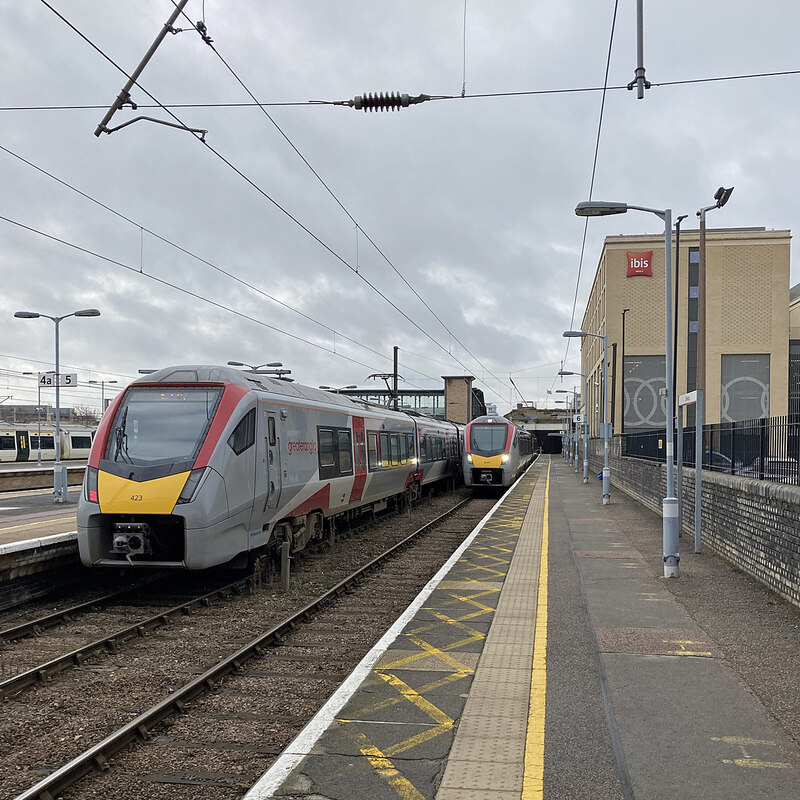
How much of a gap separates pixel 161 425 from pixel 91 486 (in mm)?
1169

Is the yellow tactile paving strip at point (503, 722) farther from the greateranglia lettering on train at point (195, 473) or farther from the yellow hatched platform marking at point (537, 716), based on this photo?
the greateranglia lettering on train at point (195, 473)

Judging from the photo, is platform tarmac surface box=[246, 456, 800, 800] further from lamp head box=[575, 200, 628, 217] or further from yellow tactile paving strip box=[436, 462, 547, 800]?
lamp head box=[575, 200, 628, 217]

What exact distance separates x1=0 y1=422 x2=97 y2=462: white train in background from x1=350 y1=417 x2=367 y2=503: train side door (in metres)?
31.8

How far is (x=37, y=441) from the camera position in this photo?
45750mm

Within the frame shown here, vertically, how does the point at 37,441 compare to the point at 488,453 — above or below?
below

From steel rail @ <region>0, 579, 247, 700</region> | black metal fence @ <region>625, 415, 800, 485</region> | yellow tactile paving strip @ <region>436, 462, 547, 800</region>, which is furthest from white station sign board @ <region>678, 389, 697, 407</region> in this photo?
steel rail @ <region>0, 579, 247, 700</region>

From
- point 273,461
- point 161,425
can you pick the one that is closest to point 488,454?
point 273,461

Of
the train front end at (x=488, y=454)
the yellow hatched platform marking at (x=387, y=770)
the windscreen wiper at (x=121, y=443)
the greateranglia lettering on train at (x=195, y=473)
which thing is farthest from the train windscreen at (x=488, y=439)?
the yellow hatched platform marking at (x=387, y=770)

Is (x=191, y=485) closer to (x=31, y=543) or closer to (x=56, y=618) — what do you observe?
(x=56, y=618)

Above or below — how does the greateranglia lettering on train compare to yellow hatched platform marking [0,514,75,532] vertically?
above

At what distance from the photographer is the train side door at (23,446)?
145 ft

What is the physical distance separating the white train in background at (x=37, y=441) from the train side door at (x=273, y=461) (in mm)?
36254

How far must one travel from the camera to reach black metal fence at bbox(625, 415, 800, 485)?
1002 centimetres

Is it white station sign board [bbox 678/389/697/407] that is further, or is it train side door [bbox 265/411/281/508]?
white station sign board [bbox 678/389/697/407]
